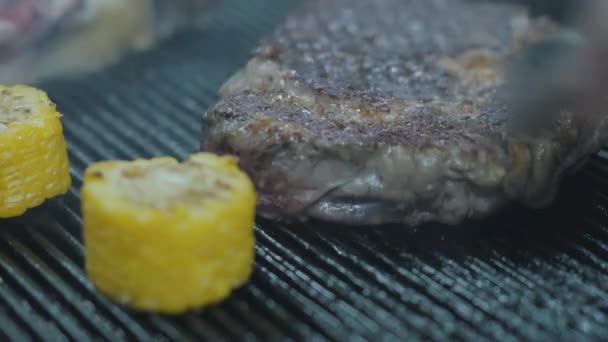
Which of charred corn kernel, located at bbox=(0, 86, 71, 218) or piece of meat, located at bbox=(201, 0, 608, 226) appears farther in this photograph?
piece of meat, located at bbox=(201, 0, 608, 226)

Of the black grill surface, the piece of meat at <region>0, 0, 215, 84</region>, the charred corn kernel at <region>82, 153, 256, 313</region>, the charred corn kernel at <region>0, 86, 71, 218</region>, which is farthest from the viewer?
the piece of meat at <region>0, 0, 215, 84</region>

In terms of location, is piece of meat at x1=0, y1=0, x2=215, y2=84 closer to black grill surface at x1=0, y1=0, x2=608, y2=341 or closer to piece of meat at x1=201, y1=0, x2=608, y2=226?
black grill surface at x1=0, y1=0, x2=608, y2=341

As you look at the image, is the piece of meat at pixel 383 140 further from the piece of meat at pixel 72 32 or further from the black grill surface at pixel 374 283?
the piece of meat at pixel 72 32

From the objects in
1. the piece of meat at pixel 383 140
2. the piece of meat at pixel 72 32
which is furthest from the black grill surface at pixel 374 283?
the piece of meat at pixel 72 32

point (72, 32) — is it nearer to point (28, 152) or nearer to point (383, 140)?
point (28, 152)

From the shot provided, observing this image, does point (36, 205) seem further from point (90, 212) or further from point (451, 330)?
point (451, 330)

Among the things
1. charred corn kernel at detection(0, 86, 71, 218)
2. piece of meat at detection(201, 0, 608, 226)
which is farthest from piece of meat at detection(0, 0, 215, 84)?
piece of meat at detection(201, 0, 608, 226)

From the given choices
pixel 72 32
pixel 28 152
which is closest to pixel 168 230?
pixel 28 152

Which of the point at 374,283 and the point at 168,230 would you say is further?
the point at 374,283
